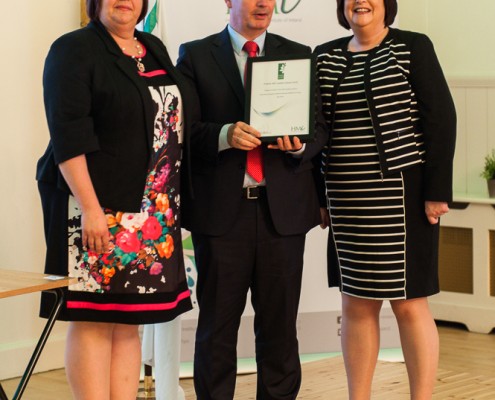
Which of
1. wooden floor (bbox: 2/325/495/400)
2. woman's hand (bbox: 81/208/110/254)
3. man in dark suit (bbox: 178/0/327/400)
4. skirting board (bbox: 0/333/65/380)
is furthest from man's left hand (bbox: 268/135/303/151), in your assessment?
skirting board (bbox: 0/333/65/380)

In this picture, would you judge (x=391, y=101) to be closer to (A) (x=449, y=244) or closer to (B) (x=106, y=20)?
(B) (x=106, y=20)

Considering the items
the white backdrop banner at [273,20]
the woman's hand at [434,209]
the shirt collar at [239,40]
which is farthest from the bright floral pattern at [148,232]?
the white backdrop banner at [273,20]

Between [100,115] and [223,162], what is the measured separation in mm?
505

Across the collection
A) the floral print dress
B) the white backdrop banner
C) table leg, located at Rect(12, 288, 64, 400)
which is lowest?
table leg, located at Rect(12, 288, 64, 400)

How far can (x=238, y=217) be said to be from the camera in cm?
312

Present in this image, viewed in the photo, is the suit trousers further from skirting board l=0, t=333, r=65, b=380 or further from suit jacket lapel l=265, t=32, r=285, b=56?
skirting board l=0, t=333, r=65, b=380

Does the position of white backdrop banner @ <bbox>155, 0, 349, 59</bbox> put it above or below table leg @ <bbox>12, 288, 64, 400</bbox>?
above

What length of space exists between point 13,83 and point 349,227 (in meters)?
1.85

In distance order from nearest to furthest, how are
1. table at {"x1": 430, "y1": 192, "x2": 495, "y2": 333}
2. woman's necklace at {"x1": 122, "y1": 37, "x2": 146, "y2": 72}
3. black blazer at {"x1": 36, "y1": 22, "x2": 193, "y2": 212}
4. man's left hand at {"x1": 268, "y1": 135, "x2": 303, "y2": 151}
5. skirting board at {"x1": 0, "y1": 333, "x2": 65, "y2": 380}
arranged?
black blazer at {"x1": 36, "y1": 22, "x2": 193, "y2": 212}, woman's necklace at {"x1": 122, "y1": 37, "x2": 146, "y2": 72}, man's left hand at {"x1": 268, "y1": 135, "x2": 303, "y2": 151}, skirting board at {"x1": 0, "y1": 333, "x2": 65, "y2": 380}, table at {"x1": 430, "y1": 192, "x2": 495, "y2": 333}

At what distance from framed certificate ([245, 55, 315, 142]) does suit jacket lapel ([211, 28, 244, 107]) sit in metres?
0.08

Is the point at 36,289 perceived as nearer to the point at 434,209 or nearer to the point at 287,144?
the point at 287,144

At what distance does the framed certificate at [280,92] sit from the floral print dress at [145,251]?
0.83 feet

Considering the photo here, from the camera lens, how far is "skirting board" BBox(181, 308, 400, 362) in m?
4.52

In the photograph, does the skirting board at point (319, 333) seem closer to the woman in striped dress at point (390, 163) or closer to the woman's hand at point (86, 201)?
the woman in striped dress at point (390, 163)
